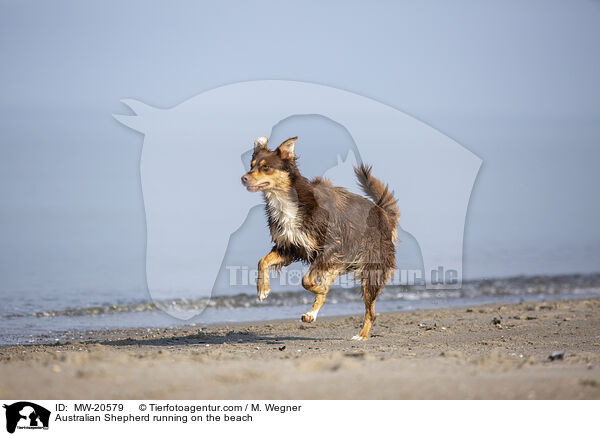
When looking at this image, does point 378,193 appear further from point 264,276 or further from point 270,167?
point 264,276

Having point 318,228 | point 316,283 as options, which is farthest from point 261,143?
point 316,283

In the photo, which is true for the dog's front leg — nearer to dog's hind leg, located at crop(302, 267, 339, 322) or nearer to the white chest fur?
the white chest fur

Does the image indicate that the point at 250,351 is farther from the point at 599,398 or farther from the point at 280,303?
the point at 280,303

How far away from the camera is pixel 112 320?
42.4ft

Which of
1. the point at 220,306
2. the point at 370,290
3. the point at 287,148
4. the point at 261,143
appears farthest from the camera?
the point at 220,306

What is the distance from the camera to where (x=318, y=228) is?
911cm

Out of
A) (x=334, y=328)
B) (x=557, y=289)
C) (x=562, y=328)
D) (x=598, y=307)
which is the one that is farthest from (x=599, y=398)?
(x=557, y=289)

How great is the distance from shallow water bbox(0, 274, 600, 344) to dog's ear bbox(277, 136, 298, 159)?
4602 mm

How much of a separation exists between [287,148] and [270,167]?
36 centimetres
